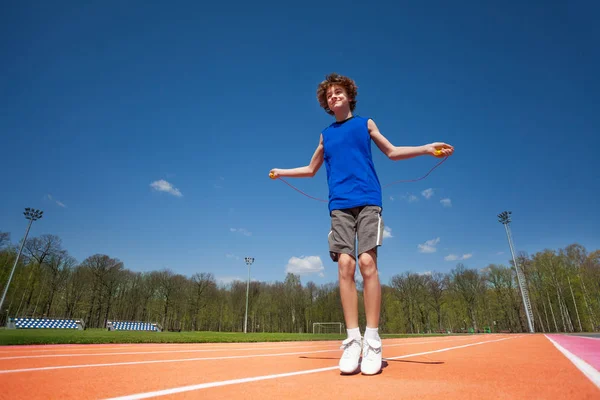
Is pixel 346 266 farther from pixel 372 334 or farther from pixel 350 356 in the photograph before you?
pixel 350 356

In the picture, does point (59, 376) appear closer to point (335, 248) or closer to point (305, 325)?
point (335, 248)

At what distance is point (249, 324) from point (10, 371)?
2563 inches

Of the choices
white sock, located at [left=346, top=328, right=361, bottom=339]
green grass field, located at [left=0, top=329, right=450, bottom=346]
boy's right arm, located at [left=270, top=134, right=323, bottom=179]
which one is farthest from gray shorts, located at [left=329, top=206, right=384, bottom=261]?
green grass field, located at [left=0, top=329, right=450, bottom=346]

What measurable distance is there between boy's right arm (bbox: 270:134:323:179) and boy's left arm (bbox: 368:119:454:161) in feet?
1.85

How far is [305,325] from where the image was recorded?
6138 centimetres

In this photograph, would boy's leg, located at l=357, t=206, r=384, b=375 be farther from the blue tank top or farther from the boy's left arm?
the boy's left arm

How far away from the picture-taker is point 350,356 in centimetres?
222

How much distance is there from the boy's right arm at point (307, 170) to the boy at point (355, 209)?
166 mm

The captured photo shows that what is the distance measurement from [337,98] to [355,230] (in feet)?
4.63

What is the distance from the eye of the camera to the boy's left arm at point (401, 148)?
2695 millimetres

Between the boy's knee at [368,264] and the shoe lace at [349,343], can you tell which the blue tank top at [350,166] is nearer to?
the boy's knee at [368,264]

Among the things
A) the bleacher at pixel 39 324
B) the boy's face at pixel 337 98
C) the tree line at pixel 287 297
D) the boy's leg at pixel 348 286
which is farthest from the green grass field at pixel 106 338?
the tree line at pixel 287 297

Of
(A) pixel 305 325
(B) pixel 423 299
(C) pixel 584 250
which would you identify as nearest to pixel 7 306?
(A) pixel 305 325

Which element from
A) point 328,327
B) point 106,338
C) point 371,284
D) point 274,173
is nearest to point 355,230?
Result: point 371,284
